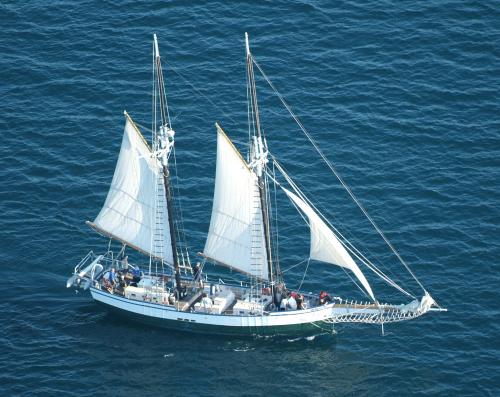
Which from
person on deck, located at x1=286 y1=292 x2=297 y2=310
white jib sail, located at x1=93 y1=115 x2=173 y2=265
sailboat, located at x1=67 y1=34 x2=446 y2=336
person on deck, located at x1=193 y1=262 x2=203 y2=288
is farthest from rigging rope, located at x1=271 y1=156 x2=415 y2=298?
white jib sail, located at x1=93 y1=115 x2=173 y2=265

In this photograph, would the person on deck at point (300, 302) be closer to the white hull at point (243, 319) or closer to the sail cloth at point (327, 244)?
the white hull at point (243, 319)

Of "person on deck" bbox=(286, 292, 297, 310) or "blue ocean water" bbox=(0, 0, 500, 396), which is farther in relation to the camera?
"person on deck" bbox=(286, 292, 297, 310)

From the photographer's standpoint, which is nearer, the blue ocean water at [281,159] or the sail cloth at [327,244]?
the blue ocean water at [281,159]

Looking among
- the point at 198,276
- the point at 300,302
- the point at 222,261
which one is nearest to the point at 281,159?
the point at 222,261

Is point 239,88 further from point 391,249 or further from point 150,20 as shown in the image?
point 391,249

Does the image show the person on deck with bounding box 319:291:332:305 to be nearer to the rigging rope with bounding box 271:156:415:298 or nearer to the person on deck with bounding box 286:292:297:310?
the person on deck with bounding box 286:292:297:310

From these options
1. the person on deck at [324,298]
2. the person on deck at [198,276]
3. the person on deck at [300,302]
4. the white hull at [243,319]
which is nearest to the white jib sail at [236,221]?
the person on deck at [198,276]
